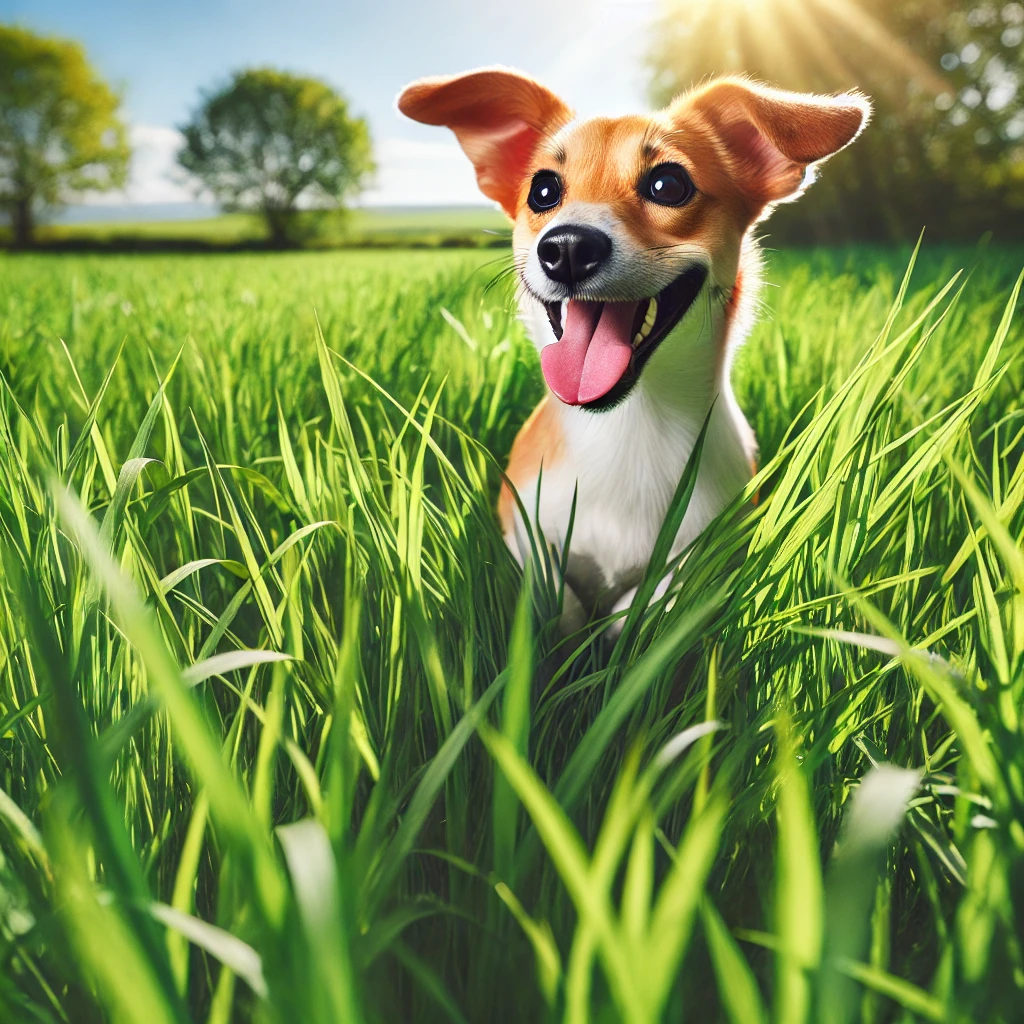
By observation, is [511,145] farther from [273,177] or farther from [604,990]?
[273,177]

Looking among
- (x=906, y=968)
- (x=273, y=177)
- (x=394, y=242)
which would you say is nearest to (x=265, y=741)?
(x=906, y=968)

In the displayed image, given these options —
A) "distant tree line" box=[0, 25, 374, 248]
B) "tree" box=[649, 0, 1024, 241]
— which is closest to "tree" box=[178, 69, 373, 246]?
"distant tree line" box=[0, 25, 374, 248]

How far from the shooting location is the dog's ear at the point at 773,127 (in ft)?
4.38

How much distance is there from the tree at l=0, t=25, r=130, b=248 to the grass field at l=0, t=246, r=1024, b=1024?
117ft

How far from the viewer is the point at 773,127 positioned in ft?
4.46

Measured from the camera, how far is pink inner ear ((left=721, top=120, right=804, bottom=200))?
1552mm

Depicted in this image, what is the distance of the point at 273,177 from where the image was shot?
35344 millimetres

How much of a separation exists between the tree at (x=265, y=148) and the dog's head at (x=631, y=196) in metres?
37.1

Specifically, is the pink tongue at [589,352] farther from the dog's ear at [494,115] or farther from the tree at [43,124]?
the tree at [43,124]

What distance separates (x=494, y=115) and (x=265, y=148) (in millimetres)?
38767

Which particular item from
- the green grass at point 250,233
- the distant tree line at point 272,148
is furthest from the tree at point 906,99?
the distant tree line at point 272,148

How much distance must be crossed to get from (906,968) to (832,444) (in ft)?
2.34

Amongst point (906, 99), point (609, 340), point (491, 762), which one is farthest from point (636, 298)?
point (906, 99)

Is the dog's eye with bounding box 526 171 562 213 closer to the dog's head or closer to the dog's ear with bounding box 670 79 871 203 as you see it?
the dog's head
